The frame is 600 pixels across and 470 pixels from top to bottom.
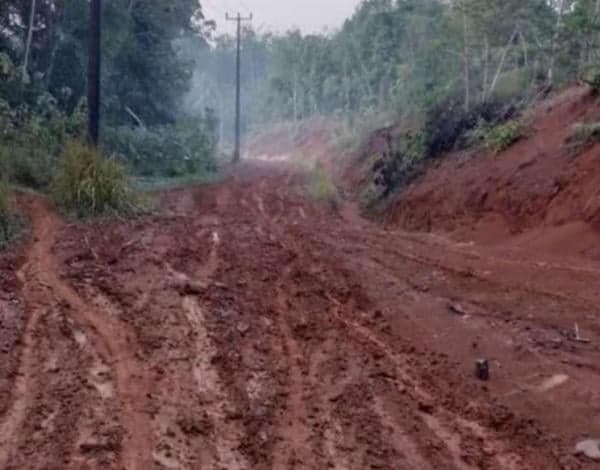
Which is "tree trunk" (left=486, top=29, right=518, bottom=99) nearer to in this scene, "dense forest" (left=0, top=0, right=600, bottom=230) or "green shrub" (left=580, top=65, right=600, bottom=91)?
"dense forest" (left=0, top=0, right=600, bottom=230)

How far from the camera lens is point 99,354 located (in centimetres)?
489

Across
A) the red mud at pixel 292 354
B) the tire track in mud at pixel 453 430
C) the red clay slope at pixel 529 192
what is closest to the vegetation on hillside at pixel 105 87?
the red mud at pixel 292 354

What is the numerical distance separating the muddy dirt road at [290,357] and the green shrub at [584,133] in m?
2.99

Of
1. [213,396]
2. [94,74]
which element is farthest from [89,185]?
[213,396]

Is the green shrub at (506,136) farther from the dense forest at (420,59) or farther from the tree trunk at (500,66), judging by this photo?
the tree trunk at (500,66)

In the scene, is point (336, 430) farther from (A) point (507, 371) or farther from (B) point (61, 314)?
(B) point (61, 314)

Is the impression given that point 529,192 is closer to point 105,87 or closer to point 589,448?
point 589,448

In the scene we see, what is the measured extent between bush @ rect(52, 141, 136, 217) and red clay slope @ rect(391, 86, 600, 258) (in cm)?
509

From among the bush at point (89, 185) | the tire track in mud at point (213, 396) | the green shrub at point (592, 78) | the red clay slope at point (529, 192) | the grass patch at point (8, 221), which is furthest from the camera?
the green shrub at point (592, 78)

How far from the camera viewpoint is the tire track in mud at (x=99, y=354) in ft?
11.7

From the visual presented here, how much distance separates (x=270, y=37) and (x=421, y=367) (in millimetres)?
85562

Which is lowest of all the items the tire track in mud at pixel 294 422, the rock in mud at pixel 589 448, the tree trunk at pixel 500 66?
the rock in mud at pixel 589 448

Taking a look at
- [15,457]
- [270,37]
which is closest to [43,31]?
[15,457]

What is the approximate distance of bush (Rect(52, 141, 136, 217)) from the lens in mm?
11047
